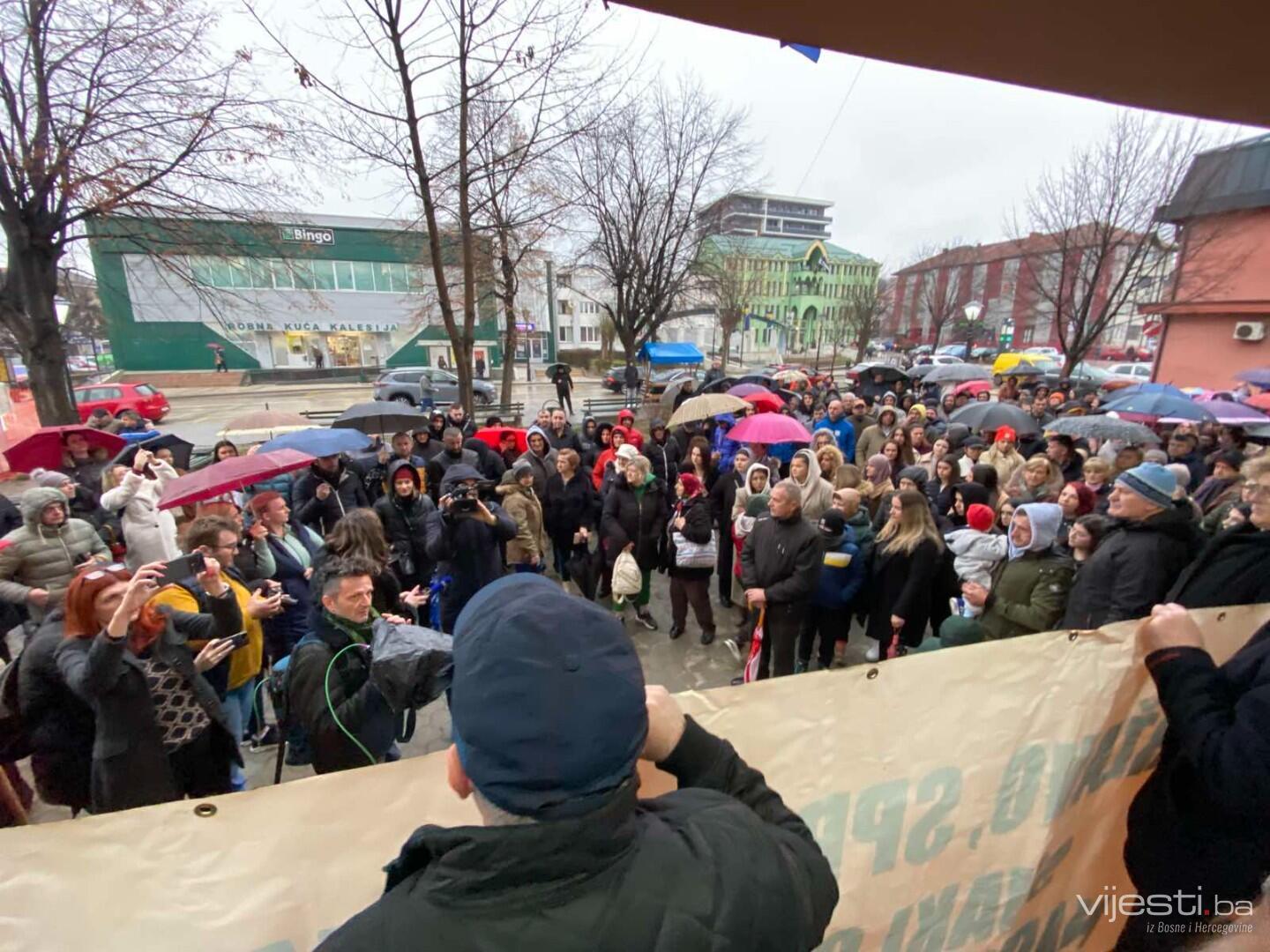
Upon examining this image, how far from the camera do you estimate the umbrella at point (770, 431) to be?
20.5ft

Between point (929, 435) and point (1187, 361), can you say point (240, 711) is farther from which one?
point (1187, 361)

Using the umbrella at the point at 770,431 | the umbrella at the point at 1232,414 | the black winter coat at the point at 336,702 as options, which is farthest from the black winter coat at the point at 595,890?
the umbrella at the point at 1232,414

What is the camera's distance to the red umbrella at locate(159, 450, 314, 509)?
4.14 metres

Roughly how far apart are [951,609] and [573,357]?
1694 inches

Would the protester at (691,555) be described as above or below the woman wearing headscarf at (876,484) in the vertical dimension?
below

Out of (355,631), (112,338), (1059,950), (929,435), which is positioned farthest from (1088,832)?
(112,338)

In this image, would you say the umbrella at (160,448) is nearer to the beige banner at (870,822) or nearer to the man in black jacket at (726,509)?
the beige banner at (870,822)

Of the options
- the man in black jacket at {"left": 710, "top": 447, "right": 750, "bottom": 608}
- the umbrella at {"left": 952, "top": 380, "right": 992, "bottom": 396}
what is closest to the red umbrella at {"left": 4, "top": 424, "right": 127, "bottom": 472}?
the man in black jacket at {"left": 710, "top": 447, "right": 750, "bottom": 608}

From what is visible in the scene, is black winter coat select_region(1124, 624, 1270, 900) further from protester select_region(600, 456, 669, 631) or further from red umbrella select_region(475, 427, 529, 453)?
red umbrella select_region(475, 427, 529, 453)

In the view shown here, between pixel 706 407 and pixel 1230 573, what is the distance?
6.11 metres

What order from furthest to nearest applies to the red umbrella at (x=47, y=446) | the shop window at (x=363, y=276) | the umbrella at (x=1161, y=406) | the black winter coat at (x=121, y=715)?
the shop window at (x=363, y=276) → the umbrella at (x=1161, y=406) → the red umbrella at (x=47, y=446) → the black winter coat at (x=121, y=715)

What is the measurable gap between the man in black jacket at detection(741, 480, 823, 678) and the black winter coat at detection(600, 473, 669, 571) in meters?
1.40

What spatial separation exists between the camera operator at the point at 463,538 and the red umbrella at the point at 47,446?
5.41m

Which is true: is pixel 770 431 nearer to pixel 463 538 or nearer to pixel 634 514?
pixel 634 514
